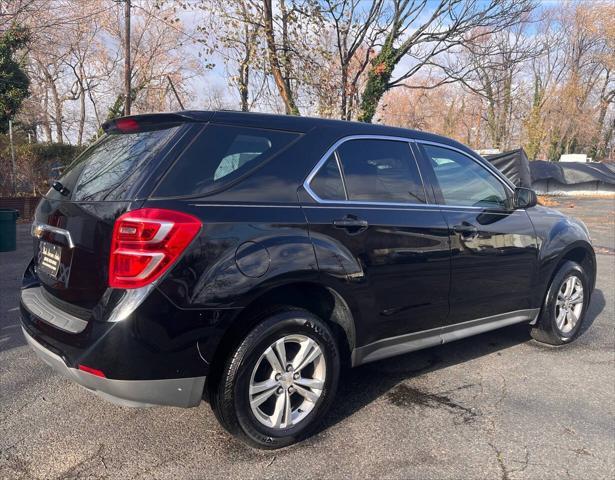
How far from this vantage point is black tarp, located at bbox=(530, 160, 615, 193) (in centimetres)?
3038

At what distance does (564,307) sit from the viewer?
4.75 m

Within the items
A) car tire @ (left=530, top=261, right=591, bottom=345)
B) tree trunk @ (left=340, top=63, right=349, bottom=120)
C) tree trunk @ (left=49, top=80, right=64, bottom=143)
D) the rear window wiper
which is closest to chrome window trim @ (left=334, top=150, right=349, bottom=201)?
the rear window wiper

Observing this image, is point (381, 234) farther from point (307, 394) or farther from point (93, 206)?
point (93, 206)

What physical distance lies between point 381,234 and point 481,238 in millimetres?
1052

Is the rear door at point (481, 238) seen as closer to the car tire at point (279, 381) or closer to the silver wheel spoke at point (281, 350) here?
the car tire at point (279, 381)

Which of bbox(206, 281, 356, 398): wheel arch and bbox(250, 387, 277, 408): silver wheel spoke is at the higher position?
bbox(206, 281, 356, 398): wheel arch

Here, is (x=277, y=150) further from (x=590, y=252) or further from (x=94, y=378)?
(x=590, y=252)

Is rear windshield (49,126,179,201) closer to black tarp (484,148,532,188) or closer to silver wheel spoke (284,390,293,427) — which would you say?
silver wheel spoke (284,390,293,427)

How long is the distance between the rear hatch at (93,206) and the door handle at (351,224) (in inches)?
40.5

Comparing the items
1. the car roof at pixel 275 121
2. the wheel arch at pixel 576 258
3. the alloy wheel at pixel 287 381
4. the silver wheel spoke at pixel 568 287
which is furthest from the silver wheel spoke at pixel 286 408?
the silver wheel spoke at pixel 568 287

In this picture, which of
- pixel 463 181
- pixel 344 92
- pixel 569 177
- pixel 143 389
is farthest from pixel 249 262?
pixel 569 177

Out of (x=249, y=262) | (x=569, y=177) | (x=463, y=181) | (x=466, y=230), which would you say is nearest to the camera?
(x=249, y=262)

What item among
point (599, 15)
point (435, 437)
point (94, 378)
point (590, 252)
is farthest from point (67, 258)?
point (599, 15)

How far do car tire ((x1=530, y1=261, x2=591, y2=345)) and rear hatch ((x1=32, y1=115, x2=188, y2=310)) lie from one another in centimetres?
358
